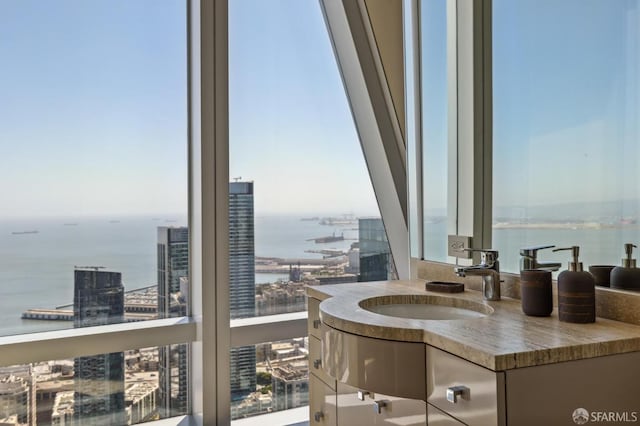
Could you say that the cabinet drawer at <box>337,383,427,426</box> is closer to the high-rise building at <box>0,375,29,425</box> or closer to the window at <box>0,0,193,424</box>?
the window at <box>0,0,193,424</box>

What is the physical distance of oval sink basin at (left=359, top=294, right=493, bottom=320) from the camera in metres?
1.53

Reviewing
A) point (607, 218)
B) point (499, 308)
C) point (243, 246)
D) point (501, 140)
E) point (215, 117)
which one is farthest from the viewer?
point (243, 246)

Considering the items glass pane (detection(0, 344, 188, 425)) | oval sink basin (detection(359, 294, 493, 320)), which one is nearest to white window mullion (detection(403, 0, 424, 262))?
oval sink basin (detection(359, 294, 493, 320))

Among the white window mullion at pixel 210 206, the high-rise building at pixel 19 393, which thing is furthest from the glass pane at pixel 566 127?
the high-rise building at pixel 19 393

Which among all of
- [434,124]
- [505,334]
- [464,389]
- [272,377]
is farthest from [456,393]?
[272,377]

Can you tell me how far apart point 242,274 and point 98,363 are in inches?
29.7

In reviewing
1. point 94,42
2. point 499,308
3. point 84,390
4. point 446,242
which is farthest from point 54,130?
point 499,308

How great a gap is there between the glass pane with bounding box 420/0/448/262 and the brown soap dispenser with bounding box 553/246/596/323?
756mm

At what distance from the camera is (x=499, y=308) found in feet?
4.38

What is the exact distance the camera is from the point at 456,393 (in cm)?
98

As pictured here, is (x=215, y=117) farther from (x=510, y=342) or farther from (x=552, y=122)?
(x=510, y=342)

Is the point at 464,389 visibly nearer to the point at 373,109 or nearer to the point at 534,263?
the point at 534,263

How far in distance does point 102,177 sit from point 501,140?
1707 mm

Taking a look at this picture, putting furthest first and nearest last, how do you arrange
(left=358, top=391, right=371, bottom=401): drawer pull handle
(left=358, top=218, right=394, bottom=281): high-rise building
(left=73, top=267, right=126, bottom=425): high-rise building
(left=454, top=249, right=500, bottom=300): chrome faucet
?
(left=358, top=218, right=394, bottom=281): high-rise building < (left=73, top=267, right=126, bottom=425): high-rise building < (left=454, top=249, right=500, bottom=300): chrome faucet < (left=358, top=391, right=371, bottom=401): drawer pull handle
